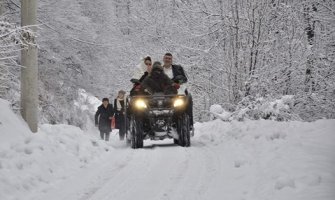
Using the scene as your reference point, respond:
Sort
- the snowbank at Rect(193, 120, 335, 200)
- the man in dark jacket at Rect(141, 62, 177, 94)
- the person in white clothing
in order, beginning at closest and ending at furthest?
the snowbank at Rect(193, 120, 335, 200) → the man in dark jacket at Rect(141, 62, 177, 94) → the person in white clothing

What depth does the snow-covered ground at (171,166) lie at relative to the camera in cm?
612

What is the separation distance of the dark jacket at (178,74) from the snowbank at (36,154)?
265 centimetres

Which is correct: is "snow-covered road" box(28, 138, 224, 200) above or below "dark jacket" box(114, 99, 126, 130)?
below

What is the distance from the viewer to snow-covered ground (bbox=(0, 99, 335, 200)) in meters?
6.12

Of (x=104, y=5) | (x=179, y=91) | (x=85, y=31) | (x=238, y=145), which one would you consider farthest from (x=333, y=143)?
(x=104, y=5)

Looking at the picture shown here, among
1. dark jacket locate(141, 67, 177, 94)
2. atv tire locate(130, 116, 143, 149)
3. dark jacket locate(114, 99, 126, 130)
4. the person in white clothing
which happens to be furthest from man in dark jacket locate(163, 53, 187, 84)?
dark jacket locate(114, 99, 126, 130)

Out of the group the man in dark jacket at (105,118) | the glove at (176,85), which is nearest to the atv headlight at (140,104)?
the glove at (176,85)

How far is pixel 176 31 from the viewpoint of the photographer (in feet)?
74.7

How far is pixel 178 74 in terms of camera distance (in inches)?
523

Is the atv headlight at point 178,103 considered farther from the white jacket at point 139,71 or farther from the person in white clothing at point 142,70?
the white jacket at point 139,71

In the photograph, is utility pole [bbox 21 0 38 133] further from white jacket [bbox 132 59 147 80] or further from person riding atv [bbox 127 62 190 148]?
white jacket [bbox 132 59 147 80]

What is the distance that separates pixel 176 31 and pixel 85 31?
17.4 feet

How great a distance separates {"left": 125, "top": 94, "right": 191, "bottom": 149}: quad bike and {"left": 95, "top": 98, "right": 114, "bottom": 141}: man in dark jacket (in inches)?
187

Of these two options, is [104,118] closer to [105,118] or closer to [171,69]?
[105,118]
